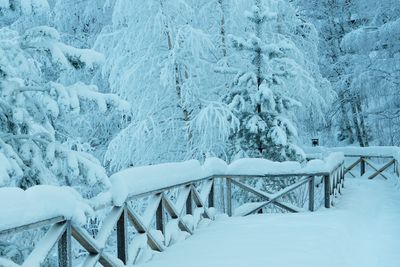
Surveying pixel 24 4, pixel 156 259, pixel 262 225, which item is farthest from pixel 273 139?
pixel 24 4

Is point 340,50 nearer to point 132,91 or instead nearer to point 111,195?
point 132,91

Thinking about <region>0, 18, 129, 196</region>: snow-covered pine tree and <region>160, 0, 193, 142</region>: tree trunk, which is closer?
<region>0, 18, 129, 196</region>: snow-covered pine tree

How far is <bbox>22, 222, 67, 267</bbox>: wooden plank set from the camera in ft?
11.1

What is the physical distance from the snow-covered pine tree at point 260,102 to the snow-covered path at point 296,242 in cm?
247

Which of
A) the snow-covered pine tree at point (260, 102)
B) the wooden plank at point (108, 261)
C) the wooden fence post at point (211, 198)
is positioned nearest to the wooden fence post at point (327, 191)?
the snow-covered pine tree at point (260, 102)

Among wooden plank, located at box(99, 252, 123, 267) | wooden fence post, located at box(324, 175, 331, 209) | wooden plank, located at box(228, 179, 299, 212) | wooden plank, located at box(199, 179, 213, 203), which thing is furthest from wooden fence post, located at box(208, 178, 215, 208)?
wooden plank, located at box(99, 252, 123, 267)

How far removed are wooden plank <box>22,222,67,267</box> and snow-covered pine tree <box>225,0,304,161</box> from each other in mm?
7475

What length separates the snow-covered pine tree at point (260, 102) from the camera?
1107 centimetres

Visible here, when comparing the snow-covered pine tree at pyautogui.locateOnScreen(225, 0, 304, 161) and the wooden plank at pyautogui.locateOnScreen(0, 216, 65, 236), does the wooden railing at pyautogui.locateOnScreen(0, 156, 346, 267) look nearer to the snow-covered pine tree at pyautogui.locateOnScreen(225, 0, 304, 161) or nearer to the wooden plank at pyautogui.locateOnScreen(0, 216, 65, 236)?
the wooden plank at pyautogui.locateOnScreen(0, 216, 65, 236)

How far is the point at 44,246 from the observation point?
353 cm

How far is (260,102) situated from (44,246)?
8.08 metres

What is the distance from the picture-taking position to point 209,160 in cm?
845

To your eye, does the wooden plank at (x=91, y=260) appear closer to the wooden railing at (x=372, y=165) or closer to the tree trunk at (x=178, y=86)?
the tree trunk at (x=178, y=86)

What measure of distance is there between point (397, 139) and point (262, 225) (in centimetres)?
1863
